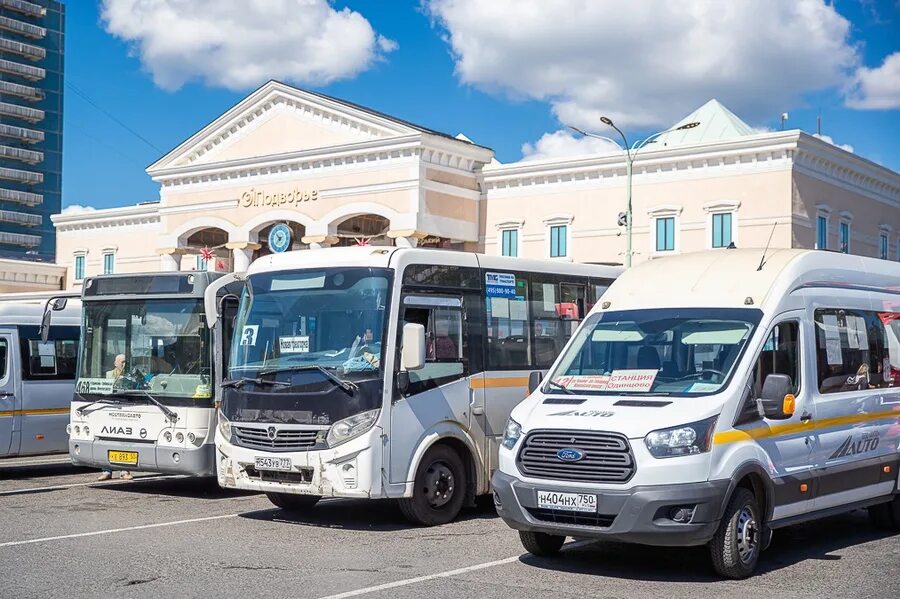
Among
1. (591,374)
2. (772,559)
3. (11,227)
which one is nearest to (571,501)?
(591,374)

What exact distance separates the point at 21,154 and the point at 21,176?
2266mm

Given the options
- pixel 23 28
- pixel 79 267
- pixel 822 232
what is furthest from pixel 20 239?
pixel 822 232

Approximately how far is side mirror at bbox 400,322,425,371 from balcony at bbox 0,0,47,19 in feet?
392

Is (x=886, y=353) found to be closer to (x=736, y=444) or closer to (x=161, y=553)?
(x=736, y=444)

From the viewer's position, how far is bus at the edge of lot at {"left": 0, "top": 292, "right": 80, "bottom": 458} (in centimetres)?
1627

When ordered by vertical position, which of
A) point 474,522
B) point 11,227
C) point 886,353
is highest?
point 11,227

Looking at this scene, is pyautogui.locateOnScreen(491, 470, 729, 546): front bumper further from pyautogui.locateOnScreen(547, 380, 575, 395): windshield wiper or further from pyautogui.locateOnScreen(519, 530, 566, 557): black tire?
pyautogui.locateOnScreen(547, 380, 575, 395): windshield wiper

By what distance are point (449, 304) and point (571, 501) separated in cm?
400

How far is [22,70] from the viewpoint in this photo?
119562mm

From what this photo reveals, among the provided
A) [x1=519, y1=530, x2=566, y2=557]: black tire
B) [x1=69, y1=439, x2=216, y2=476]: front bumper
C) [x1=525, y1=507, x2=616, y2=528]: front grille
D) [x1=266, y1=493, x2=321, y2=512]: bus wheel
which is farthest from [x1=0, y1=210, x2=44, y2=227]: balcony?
[x1=525, y1=507, x2=616, y2=528]: front grille

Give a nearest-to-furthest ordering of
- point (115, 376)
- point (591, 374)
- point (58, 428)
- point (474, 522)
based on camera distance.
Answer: point (591, 374), point (474, 522), point (115, 376), point (58, 428)

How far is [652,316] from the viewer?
9.58 metres

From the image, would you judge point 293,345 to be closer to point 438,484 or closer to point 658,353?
point 438,484

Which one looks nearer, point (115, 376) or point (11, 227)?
point (115, 376)
